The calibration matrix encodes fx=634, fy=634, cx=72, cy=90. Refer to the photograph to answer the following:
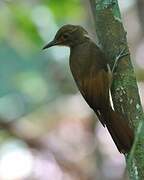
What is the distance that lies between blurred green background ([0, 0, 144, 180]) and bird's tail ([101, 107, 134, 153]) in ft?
6.66

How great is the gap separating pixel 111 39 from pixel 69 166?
3293 millimetres

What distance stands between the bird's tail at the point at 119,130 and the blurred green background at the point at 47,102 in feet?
6.66

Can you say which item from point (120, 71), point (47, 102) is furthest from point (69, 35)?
point (47, 102)

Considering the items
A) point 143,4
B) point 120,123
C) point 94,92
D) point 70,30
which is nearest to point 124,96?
point 120,123

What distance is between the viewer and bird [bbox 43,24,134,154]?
9.77ft

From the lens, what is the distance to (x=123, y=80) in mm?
2811

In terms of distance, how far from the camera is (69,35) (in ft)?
12.5

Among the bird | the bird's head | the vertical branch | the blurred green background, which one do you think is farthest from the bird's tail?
the blurred green background

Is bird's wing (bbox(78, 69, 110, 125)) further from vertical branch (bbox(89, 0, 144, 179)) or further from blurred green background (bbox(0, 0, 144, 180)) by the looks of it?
blurred green background (bbox(0, 0, 144, 180))

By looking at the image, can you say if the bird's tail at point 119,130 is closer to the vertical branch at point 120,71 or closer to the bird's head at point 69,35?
the vertical branch at point 120,71

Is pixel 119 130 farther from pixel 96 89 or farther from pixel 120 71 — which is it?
pixel 96 89

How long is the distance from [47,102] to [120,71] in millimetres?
2809

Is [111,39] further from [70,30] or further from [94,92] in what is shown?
[70,30]

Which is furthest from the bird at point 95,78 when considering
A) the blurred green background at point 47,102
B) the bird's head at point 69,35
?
the blurred green background at point 47,102
